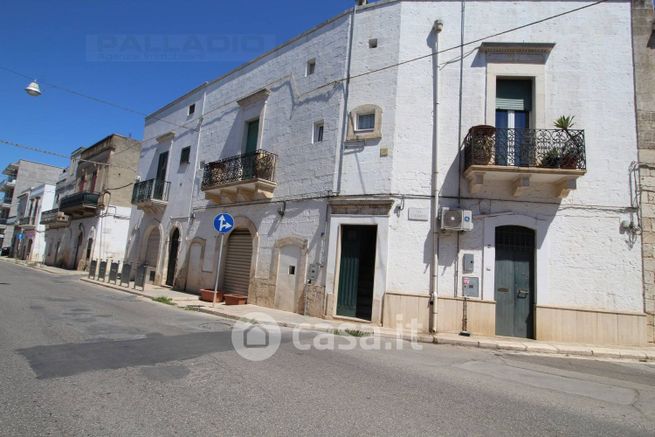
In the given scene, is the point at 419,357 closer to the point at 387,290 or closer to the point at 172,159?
the point at 387,290

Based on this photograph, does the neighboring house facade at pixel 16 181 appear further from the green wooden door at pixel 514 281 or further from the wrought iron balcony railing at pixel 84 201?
the green wooden door at pixel 514 281

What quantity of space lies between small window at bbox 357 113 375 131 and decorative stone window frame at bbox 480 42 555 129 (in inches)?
129

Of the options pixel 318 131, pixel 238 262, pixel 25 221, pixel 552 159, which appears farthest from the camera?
pixel 25 221

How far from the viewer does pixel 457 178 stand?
33.7ft

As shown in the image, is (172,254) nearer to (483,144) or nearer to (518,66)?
(483,144)

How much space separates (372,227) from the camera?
10.9m

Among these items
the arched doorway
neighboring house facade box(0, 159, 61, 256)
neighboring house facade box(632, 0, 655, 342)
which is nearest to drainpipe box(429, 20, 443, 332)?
neighboring house facade box(632, 0, 655, 342)

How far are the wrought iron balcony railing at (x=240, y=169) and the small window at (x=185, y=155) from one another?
3.20 metres

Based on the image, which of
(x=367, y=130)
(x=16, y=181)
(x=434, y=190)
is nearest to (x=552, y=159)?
(x=434, y=190)

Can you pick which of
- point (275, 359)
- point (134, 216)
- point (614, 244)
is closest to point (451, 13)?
point (614, 244)

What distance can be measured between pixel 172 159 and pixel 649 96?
18.8m

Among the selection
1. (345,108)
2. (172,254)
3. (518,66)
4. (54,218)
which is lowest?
(172,254)

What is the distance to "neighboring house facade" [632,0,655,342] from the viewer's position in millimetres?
9336

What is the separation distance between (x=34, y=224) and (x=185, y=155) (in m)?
33.6
